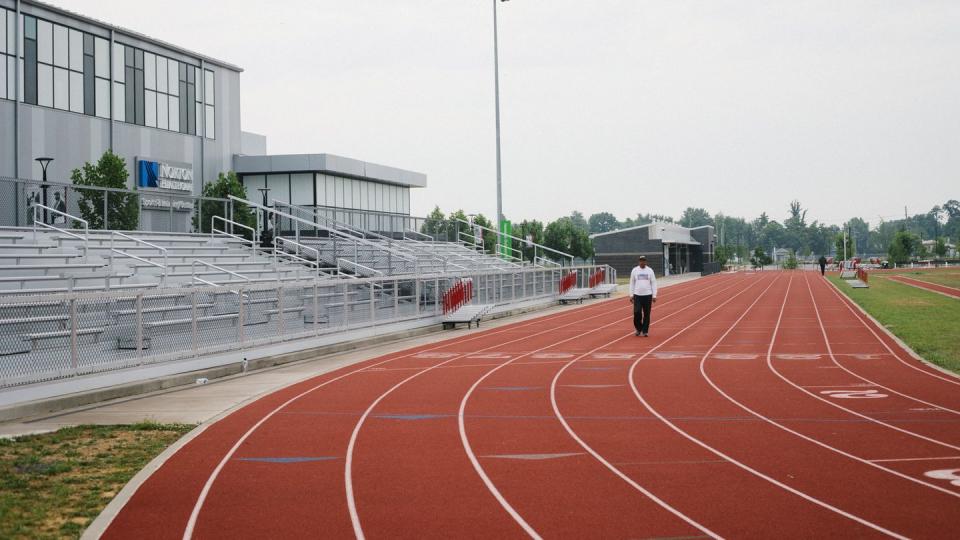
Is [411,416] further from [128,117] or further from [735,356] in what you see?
[128,117]

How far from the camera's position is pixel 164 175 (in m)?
38.4

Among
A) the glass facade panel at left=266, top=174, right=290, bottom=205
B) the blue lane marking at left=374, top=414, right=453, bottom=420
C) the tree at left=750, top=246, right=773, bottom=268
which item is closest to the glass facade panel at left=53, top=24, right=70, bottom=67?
the glass facade panel at left=266, top=174, right=290, bottom=205

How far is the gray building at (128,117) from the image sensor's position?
31516 millimetres

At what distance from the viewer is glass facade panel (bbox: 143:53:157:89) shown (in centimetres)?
3825

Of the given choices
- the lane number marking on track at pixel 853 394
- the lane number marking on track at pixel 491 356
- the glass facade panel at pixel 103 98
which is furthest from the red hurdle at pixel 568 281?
the lane number marking on track at pixel 853 394

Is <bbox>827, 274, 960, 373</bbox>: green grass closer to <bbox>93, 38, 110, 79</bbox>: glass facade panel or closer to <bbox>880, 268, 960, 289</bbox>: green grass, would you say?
<bbox>880, 268, 960, 289</bbox>: green grass

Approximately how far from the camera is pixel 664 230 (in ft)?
286

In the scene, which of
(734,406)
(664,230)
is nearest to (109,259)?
(734,406)

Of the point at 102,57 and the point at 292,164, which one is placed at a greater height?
the point at 102,57

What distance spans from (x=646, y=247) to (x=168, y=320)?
247 feet

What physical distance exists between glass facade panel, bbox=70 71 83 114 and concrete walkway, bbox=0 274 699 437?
21112 millimetres

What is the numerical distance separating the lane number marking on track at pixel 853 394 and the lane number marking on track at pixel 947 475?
4342mm

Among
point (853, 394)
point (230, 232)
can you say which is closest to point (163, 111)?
point (230, 232)

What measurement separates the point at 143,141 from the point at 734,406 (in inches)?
1254
